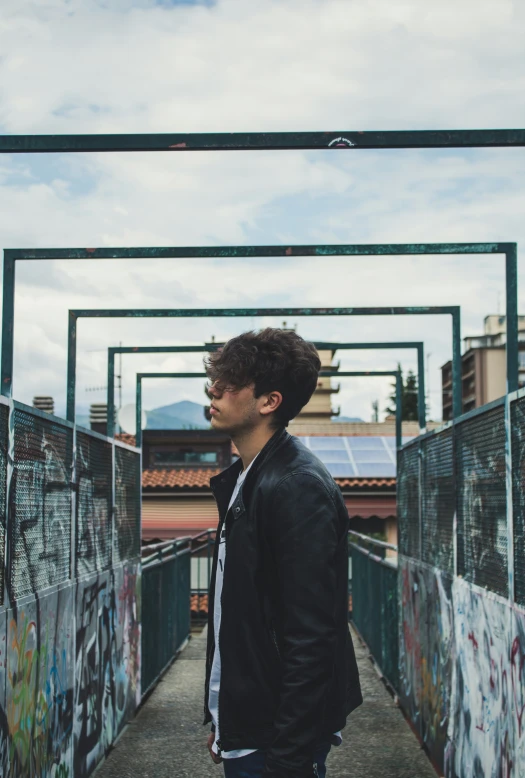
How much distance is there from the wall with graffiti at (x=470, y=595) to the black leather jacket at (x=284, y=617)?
1699 millimetres

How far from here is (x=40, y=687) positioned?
4.90 metres

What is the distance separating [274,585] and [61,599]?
3.17 meters

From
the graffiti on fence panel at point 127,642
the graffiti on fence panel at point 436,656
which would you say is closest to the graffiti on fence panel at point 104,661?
the graffiti on fence panel at point 127,642

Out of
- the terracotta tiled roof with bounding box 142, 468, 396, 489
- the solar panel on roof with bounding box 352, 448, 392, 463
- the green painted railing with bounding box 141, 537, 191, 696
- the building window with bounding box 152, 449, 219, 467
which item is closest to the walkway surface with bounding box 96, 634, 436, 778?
the green painted railing with bounding box 141, 537, 191, 696

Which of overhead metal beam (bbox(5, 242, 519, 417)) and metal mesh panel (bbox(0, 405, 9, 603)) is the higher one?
overhead metal beam (bbox(5, 242, 519, 417))

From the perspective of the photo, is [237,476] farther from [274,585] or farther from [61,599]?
[61,599]

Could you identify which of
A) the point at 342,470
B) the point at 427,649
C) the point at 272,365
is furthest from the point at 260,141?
the point at 342,470

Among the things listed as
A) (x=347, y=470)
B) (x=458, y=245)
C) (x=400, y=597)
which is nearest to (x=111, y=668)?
(x=400, y=597)

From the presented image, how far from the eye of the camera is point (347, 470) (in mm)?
27594

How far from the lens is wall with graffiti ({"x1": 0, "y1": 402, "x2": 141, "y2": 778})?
172 inches

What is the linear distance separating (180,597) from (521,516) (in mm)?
8389

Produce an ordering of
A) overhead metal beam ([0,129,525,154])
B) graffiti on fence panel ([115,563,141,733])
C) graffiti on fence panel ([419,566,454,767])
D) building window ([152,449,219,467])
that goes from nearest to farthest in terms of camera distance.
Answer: overhead metal beam ([0,129,525,154])
graffiti on fence panel ([419,566,454,767])
graffiti on fence panel ([115,563,141,733])
building window ([152,449,219,467])

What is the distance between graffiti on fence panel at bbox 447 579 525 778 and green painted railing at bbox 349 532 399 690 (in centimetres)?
324

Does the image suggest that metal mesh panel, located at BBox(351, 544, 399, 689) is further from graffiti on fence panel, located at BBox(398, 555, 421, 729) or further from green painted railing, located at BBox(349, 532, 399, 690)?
graffiti on fence panel, located at BBox(398, 555, 421, 729)
